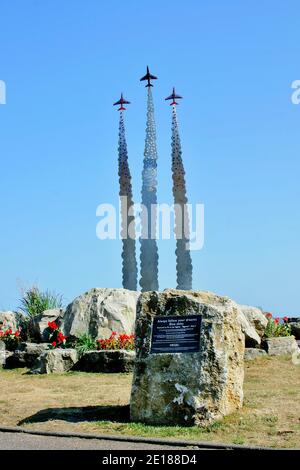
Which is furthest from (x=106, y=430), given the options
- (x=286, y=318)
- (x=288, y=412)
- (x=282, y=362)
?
(x=286, y=318)

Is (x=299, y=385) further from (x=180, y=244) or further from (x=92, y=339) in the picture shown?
(x=180, y=244)

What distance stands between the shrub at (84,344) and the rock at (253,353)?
11.9 feet

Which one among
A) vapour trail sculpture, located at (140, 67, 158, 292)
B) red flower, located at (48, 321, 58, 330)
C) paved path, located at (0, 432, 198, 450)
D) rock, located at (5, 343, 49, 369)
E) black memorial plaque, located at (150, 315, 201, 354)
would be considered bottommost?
rock, located at (5, 343, 49, 369)

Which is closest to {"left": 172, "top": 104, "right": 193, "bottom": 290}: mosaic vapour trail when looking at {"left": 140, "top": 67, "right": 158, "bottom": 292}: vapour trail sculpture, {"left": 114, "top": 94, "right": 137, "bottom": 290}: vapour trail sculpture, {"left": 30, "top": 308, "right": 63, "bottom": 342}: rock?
{"left": 140, "top": 67, "right": 158, "bottom": 292}: vapour trail sculpture

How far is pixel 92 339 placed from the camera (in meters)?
17.8

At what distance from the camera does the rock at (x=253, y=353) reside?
643 inches

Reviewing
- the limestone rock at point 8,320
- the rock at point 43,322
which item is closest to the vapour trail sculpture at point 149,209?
the limestone rock at point 8,320

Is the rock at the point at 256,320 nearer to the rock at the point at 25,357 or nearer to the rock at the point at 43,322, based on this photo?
the rock at the point at 43,322

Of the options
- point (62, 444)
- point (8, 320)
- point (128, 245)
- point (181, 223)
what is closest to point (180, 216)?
point (181, 223)

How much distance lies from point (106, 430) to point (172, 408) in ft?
3.21

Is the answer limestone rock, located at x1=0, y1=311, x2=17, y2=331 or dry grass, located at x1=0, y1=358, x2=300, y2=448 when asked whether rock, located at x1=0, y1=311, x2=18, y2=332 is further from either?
dry grass, located at x1=0, y1=358, x2=300, y2=448

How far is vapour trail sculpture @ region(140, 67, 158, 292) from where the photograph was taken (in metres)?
49.2

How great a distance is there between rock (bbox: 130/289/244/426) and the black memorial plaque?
7 cm

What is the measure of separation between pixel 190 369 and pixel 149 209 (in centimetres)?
3988
